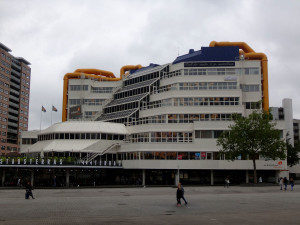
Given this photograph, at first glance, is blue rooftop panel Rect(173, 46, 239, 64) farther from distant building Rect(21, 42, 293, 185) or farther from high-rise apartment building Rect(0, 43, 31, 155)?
high-rise apartment building Rect(0, 43, 31, 155)

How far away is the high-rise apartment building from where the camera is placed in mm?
162625

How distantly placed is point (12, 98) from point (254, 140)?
138 meters

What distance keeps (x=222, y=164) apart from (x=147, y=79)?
2914 centimetres

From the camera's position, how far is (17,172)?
226 ft

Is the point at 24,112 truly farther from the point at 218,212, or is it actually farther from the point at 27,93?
the point at 218,212

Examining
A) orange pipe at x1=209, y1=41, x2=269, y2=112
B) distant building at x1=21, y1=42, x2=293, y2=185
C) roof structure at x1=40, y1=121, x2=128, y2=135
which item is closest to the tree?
distant building at x1=21, y1=42, x2=293, y2=185

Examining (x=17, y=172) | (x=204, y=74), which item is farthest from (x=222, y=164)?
(x=17, y=172)

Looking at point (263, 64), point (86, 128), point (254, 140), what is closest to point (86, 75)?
point (86, 128)

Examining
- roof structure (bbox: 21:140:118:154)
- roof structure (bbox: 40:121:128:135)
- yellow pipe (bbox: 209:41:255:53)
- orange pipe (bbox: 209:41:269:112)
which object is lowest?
roof structure (bbox: 21:140:118:154)

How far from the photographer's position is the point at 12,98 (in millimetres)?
172125

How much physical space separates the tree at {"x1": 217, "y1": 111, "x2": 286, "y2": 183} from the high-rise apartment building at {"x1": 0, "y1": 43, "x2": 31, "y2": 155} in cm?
12137

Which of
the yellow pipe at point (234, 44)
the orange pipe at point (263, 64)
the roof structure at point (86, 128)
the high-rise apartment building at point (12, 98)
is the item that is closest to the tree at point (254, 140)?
the orange pipe at point (263, 64)

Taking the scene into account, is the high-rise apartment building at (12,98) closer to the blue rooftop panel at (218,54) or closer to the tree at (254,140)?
the blue rooftop panel at (218,54)

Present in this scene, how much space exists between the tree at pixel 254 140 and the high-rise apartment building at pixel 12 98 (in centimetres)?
12137
